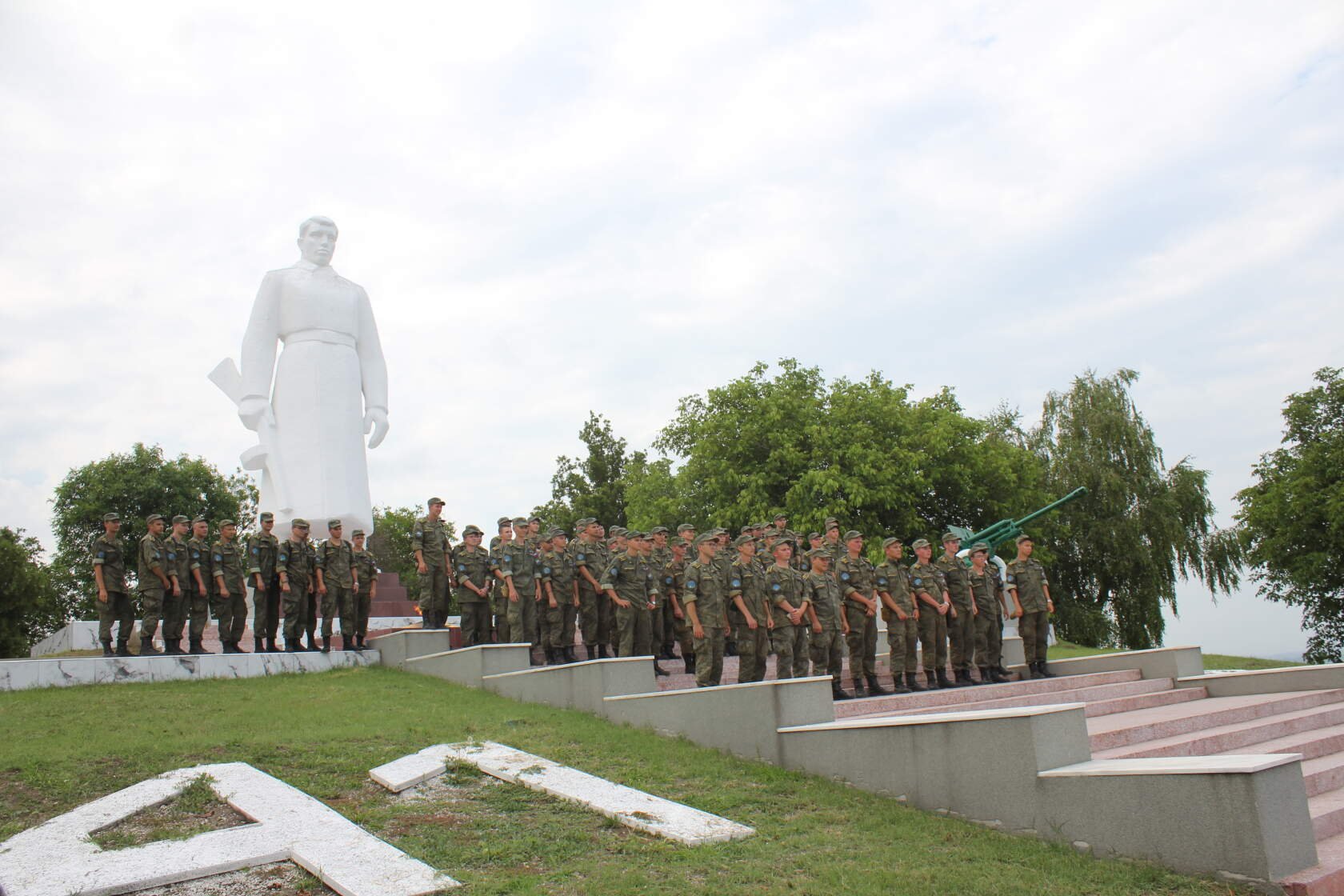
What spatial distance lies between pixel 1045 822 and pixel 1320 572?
86.3 feet

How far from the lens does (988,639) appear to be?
11.0 meters

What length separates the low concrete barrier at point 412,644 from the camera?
11500mm

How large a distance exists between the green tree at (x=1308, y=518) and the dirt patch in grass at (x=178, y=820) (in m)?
27.2

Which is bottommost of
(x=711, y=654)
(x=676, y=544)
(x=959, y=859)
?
(x=959, y=859)

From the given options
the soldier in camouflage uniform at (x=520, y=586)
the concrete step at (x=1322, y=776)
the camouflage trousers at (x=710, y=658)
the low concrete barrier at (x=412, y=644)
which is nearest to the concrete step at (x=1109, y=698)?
the camouflage trousers at (x=710, y=658)

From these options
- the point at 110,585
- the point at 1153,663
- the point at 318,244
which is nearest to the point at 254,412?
the point at 318,244

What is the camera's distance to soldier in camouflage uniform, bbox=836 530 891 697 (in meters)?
9.77

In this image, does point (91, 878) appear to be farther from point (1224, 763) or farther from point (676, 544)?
Result: point (676, 544)

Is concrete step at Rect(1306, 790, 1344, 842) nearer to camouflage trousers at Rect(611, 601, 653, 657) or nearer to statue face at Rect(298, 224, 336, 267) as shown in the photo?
camouflage trousers at Rect(611, 601, 653, 657)

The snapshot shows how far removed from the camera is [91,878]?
4527mm

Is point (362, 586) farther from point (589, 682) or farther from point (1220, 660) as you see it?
point (1220, 660)

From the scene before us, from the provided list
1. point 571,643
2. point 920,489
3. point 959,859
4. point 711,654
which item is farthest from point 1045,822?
point 920,489

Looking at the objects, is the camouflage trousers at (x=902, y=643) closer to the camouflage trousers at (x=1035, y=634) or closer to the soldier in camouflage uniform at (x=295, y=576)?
the camouflage trousers at (x=1035, y=634)

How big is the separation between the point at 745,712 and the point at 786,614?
1.82m
